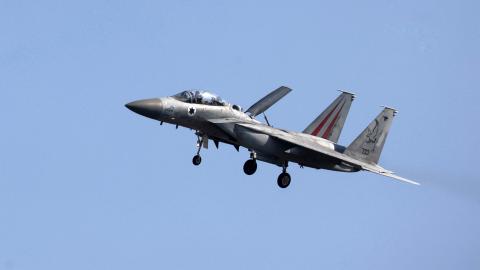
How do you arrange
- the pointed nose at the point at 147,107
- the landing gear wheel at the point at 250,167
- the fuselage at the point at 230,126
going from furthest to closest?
the landing gear wheel at the point at 250,167 < the fuselage at the point at 230,126 < the pointed nose at the point at 147,107

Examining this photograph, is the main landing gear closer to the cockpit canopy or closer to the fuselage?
the fuselage

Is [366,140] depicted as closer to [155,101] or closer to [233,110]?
[233,110]

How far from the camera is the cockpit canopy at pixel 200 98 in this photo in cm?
5022

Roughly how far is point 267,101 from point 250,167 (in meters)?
4.32

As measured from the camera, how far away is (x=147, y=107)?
160 feet

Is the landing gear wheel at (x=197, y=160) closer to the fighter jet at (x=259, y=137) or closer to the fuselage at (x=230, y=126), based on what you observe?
the fighter jet at (x=259, y=137)

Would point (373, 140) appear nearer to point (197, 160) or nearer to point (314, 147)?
point (314, 147)

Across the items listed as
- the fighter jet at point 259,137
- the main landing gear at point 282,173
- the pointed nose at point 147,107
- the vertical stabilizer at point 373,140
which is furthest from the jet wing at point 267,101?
the pointed nose at point 147,107

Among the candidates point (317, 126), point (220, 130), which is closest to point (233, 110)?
point (220, 130)

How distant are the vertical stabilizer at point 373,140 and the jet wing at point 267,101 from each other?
14.6 feet

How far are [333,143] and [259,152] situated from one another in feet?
13.6

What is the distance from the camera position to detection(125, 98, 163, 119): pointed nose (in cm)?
4888

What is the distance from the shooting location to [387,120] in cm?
5359

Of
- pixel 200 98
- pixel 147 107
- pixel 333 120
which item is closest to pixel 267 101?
pixel 333 120
